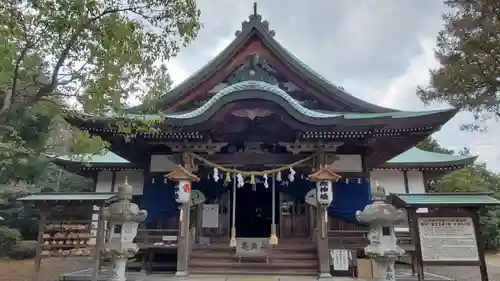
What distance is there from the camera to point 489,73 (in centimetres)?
913

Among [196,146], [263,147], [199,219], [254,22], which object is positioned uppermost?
[254,22]

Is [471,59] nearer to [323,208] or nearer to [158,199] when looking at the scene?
[323,208]

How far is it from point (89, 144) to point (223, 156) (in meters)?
3.20

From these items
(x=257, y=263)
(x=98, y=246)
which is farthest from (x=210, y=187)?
(x=98, y=246)

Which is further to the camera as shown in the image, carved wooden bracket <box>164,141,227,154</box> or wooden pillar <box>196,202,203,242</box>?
wooden pillar <box>196,202,203,242</box>

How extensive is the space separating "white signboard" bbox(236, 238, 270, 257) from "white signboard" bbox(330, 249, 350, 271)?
63.2 inches

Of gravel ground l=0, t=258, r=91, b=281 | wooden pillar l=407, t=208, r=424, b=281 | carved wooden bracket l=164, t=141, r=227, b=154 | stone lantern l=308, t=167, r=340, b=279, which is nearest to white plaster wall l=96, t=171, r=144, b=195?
gravel ground l=0, t=258, r=91, b=281

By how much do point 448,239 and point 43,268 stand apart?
11114mm

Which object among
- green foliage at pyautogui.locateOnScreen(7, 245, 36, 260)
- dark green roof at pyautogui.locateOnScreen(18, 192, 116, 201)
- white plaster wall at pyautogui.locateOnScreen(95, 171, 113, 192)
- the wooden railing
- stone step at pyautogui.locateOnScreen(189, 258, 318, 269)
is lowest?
green foliage at pyautogui.locateOnScreen(7, 245, 36, 260)

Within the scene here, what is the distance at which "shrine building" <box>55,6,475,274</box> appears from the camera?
342 inches

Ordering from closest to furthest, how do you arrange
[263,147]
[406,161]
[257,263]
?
[257,263]
[263,147]
[406,161]

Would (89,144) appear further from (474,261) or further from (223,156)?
(474,261)

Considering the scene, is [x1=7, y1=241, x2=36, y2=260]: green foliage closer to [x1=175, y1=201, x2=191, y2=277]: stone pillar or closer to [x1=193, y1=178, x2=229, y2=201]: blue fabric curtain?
[x1=193, y1=178, x2=229, y2=201]: blue fabric curtain

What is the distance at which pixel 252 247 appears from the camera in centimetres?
924
